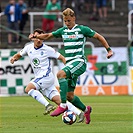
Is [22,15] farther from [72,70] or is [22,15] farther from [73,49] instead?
[72,70]

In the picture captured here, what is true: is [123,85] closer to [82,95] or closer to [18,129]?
[82,95]

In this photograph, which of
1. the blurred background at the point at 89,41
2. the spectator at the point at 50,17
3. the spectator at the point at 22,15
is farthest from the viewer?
the spectator at the point at 22,15

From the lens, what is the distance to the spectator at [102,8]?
1433 inches

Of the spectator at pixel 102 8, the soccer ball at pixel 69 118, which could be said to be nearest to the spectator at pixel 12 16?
the spectator at pixel 102 8

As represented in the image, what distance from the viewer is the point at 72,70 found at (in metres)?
15.7

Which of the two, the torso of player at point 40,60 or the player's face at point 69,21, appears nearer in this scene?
the player's face at point 69,21

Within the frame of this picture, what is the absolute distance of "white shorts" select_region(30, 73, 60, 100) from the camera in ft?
59.0

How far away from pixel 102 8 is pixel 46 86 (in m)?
19.8

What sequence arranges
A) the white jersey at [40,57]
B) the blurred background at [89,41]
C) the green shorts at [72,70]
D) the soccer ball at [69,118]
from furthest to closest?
the blurred background at [89,41]
the white jersey at [40,57]
the green shorts at [72,70]
the soccer ball at [69,118]

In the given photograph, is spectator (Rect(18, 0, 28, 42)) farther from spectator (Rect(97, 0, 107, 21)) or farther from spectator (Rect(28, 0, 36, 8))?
spectator (Rect(97, 0, 107, 21))

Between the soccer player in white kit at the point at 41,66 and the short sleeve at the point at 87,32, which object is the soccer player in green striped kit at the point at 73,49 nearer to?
the short sleeve at the point at 87,32

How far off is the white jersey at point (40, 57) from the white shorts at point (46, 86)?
6.1 inches

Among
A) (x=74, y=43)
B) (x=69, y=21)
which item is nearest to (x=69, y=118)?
(x=74, y=43)

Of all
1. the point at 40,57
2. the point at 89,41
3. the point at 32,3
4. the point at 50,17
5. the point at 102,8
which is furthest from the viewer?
the point at 102,8
